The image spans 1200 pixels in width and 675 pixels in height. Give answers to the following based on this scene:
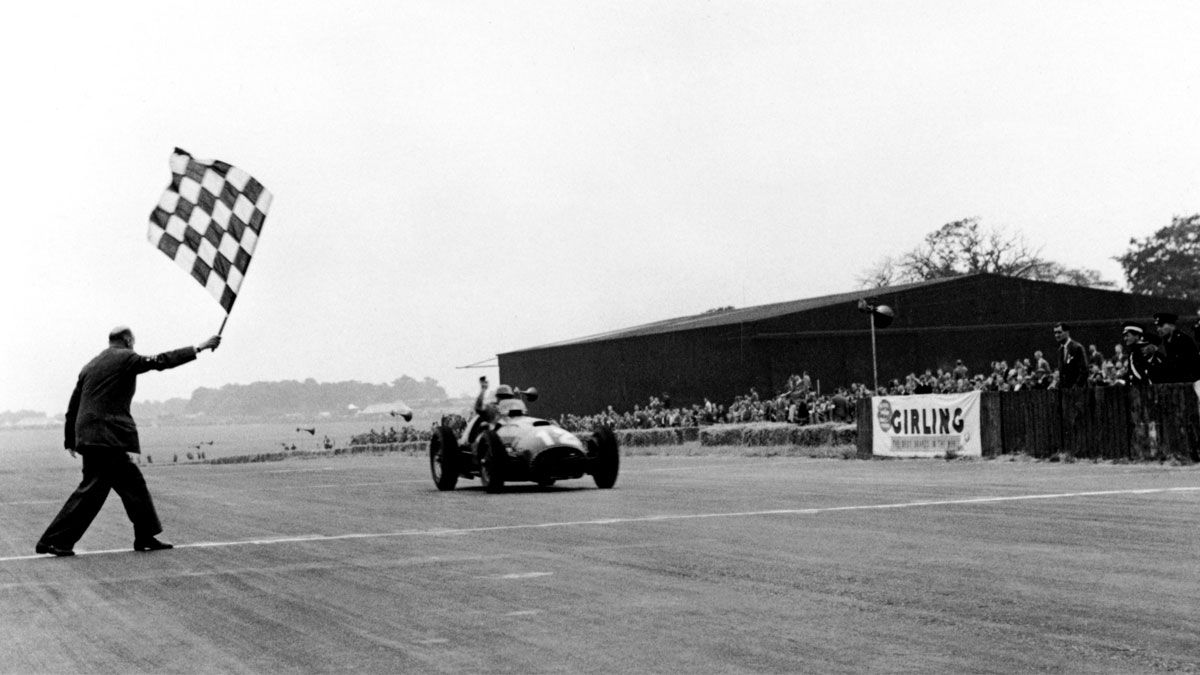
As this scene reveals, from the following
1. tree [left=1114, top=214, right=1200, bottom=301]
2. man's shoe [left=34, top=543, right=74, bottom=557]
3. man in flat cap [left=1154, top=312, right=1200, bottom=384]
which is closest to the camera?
man's shoe [left=34, top=543, right=74, bottom=557]

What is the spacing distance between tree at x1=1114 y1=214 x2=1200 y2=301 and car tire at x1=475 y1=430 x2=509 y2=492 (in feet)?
250

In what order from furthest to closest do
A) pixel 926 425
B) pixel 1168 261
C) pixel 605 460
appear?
pixel 1168 261 < pixel 926 425 < pixel 605 460

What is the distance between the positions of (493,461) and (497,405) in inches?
49.0

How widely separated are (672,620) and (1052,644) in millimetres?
1727

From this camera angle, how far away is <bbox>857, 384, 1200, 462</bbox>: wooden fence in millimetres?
18875

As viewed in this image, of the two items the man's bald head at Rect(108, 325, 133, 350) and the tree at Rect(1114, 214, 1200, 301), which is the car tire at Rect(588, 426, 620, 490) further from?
the tree at Rect(1114, 214, 1200, 301)

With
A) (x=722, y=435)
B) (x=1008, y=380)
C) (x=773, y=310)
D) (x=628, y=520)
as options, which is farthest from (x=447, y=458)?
Answer: (x=773, y=310)

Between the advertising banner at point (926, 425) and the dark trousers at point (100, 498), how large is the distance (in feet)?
51.6

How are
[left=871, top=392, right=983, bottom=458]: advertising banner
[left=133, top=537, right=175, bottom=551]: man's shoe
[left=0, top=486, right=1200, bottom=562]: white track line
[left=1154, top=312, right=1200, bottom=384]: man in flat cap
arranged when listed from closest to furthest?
[left=133, top=537, right=175, bottom=551]: man's shoe, [left=0, top=486, right=1200, bottom=562]: white track line, [left=1154, top=312, right=1200, bottom=384]: man in flat cap, [left=871, top=392, right=983, bottom=458]: advertising banner

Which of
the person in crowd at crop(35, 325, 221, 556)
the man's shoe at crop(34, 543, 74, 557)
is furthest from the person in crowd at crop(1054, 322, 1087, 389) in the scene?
the man's shoe at crop(34, 543, 74, 557)

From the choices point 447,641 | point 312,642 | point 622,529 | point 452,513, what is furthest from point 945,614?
point 452,513

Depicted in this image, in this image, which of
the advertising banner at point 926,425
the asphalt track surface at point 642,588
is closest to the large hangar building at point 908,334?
the advertising banner at point 926,425

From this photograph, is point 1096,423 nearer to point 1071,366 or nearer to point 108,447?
point 1071,366

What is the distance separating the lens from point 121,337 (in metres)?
10.9
